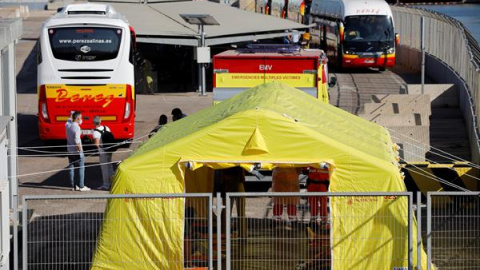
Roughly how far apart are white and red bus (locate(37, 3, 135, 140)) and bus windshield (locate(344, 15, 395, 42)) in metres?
18.4

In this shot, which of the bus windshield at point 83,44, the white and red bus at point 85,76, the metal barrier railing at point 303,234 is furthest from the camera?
the bus windshield at point 83,44

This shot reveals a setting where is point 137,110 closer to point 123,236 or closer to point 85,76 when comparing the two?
point 85,76

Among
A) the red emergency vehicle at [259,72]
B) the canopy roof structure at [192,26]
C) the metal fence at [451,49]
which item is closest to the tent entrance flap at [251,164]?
the red emergency vehicle at [259,72]

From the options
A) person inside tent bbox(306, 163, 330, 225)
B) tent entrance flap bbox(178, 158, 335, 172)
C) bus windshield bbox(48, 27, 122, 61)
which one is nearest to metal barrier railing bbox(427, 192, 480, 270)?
person inside tent bbox(306, 163, 330, 225)

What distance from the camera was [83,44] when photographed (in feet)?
85.5

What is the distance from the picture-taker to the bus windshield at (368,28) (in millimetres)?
43000

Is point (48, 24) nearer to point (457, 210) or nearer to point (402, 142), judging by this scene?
point (402, 142)

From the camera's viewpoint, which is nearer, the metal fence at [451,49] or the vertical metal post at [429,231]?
the vertical metal post at [429,231]

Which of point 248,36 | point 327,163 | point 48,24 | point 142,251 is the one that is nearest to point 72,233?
point 142,251

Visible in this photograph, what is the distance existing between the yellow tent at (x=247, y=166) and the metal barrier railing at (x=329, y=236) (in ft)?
0.04

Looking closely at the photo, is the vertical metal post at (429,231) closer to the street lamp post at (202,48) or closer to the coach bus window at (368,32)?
the street lamp post at (202,48)

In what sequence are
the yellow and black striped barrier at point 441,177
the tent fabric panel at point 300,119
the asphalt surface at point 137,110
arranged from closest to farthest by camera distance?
the tent fabric panel at point 300,119
the yellow and black striped barrier at point 441,177
the asphalt surface at point 137,110

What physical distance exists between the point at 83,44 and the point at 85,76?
29.8 inches

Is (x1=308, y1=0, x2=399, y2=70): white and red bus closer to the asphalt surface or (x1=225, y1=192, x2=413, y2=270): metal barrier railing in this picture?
the asphalt surface
